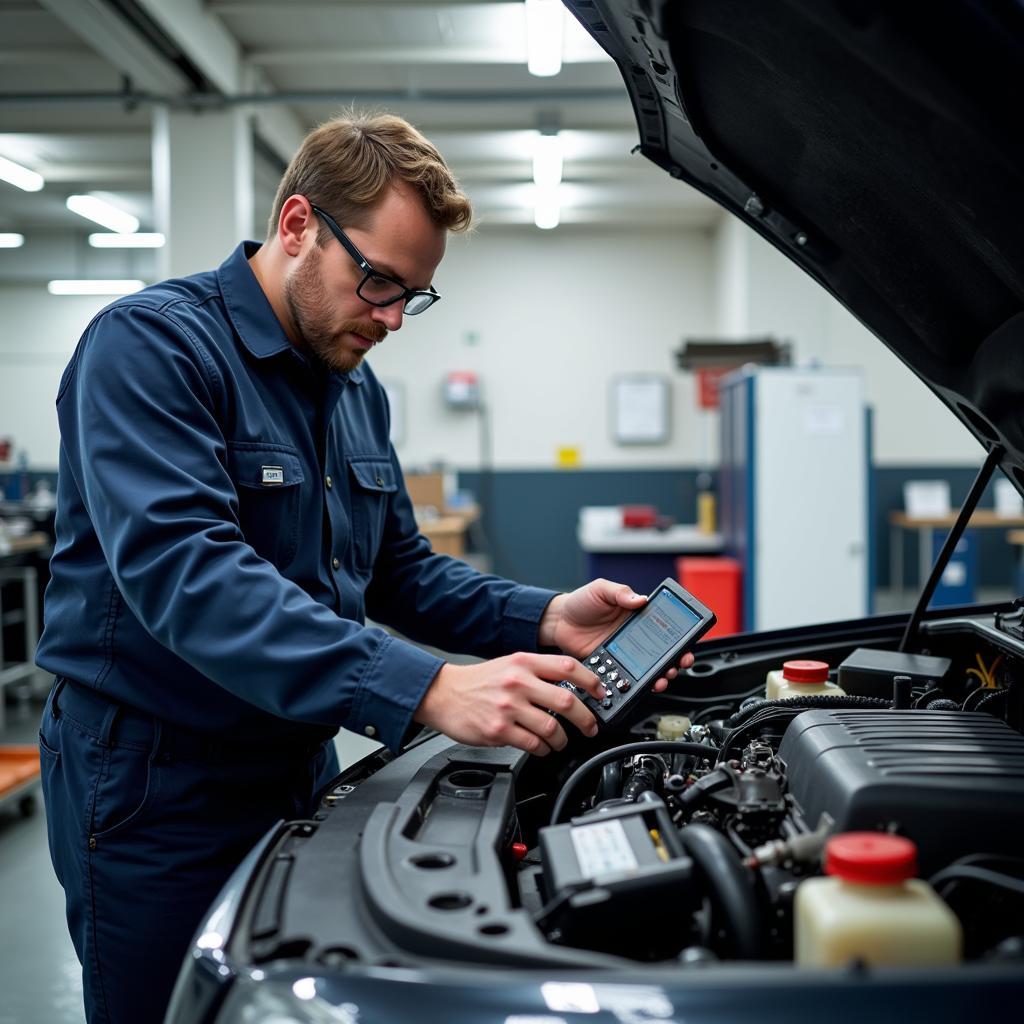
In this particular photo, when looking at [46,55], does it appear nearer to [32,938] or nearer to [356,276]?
[32,938]

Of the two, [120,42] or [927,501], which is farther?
[927,501]

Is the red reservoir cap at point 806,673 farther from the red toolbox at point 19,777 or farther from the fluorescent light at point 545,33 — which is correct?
the fluorescent light at point 545,33

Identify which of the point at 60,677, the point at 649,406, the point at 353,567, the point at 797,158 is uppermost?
the point at 649,406

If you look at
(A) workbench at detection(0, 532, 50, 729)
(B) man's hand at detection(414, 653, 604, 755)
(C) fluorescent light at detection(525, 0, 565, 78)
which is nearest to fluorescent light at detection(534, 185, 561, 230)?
(C) fluorescent light at detection(525, 0, 565, 78)

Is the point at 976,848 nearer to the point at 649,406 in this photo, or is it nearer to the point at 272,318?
the point at 272,318

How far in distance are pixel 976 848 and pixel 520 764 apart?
516mm

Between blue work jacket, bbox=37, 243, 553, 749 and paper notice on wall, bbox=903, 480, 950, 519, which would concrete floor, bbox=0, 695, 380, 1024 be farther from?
paper notice on wall, bbox=903, 480, 950, 519

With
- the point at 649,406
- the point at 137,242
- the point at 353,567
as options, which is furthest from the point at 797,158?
the point at 137,242

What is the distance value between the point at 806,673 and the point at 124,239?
9.63m

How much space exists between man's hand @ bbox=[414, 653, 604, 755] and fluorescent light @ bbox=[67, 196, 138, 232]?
26.9ft

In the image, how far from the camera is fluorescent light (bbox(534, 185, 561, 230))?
7.56 m

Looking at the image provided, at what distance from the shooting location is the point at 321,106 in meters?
6.85

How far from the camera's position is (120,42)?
481 cm

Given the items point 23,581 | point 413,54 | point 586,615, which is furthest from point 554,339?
point 586,615
